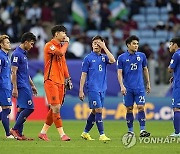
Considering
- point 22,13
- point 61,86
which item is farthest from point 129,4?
point 61,86

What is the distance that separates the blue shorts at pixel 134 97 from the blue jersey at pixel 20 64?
97.9 inches

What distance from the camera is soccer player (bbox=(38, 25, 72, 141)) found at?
16.8 m

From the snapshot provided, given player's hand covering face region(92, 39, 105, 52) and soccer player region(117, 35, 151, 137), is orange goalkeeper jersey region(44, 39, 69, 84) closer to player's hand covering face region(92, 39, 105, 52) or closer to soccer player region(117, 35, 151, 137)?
player's hand covering face region(92, 39, 105, 52)

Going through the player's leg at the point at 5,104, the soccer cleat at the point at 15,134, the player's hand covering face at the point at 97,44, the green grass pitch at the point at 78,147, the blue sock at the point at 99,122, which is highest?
the player's hand covering face at the point at 97,44

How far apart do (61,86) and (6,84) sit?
1501 millimetres

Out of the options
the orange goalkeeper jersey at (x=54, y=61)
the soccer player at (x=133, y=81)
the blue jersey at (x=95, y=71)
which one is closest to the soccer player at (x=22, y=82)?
the orange goalkeeper jersey at (x=54, y=61)

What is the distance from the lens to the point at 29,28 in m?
33.3

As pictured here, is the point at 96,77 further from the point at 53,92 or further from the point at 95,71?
the point at 53,92

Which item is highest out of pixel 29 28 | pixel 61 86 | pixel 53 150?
pixel 29 28

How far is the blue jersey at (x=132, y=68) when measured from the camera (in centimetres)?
1848

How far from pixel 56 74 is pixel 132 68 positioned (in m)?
2.40

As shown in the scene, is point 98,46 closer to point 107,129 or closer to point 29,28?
point 107,129

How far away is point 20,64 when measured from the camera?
17625 mm

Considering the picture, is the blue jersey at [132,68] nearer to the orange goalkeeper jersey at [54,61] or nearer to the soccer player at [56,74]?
the soccer player at [56,74]
